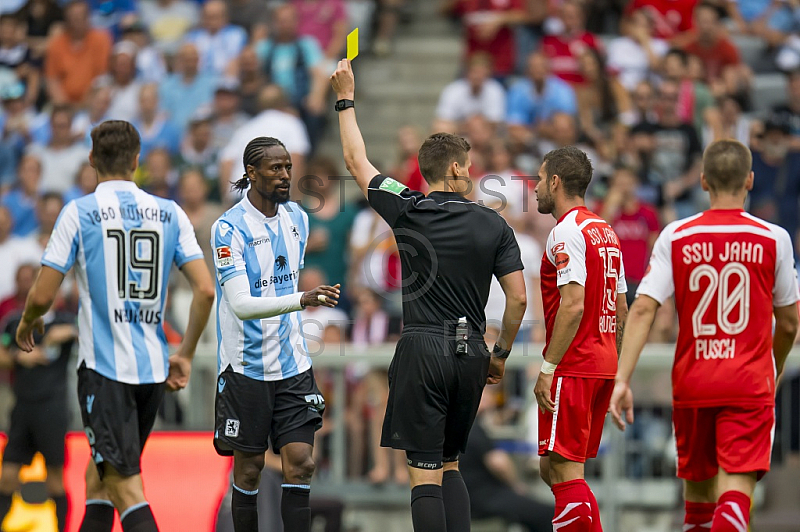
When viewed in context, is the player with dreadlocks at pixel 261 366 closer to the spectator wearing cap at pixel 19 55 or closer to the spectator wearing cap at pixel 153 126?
the spectator wearing cap at pixel 153 126

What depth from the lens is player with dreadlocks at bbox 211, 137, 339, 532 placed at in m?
6.82

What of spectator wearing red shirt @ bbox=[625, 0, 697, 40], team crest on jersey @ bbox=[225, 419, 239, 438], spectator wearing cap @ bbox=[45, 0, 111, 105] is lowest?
team crest on jersey @ bbox=[225, 419, 239, 438]

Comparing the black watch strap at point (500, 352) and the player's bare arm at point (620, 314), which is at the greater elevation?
the player's bare arm at point (620, 314)

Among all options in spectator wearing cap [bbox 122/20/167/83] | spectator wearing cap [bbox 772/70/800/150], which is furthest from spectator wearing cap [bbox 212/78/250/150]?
spectator wearing cap [bbox 772/70/800/150]

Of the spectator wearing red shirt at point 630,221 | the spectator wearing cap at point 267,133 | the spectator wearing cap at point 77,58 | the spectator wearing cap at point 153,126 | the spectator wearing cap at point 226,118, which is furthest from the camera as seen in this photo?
the spectator wearing cap at point 77,58

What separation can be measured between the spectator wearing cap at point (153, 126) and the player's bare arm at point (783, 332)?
9.37 m

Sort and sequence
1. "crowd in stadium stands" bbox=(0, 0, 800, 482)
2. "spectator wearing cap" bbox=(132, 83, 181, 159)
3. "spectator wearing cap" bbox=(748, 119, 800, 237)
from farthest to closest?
1. "spectator wearing cap" bbox=(132, 83, 181, 159)
2. "spectator wearing cap" bbox=(748, 119, 800, 237)
3. "crowd in stadium stands" bbox=(0, 0, 800, 482)

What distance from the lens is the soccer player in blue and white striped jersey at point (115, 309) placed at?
6.86 m

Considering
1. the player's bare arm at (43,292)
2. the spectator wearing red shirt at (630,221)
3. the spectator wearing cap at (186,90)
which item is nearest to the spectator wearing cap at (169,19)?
the spectator wearing cap at (186,90)

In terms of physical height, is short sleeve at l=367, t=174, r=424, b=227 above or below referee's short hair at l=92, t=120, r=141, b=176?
below

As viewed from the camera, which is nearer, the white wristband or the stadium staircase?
the white wristband

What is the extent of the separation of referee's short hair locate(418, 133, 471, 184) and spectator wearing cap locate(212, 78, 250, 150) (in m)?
7.65

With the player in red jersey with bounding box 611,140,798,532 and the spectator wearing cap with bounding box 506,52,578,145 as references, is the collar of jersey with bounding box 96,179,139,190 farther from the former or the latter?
the spectator wearing cap with bounding box 506,52,578,145

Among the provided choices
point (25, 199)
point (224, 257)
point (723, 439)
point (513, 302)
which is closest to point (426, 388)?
point (513, 302)
